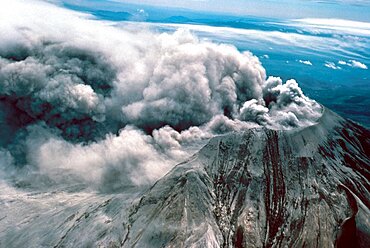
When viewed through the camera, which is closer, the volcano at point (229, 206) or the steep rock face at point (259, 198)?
the steep rock face at point (259, 198)

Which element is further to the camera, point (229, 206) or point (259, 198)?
point (259, 198)

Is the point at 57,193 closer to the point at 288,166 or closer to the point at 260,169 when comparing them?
the point at 260,169

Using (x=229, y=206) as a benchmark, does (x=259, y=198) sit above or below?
below

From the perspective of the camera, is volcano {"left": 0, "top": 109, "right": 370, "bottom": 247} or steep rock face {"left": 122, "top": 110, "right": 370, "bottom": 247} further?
volcano {"left": 0, "top": 109, "right": 370, "bottom": 247}

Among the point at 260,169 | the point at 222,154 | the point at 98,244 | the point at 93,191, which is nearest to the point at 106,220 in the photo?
the point at 98,244
